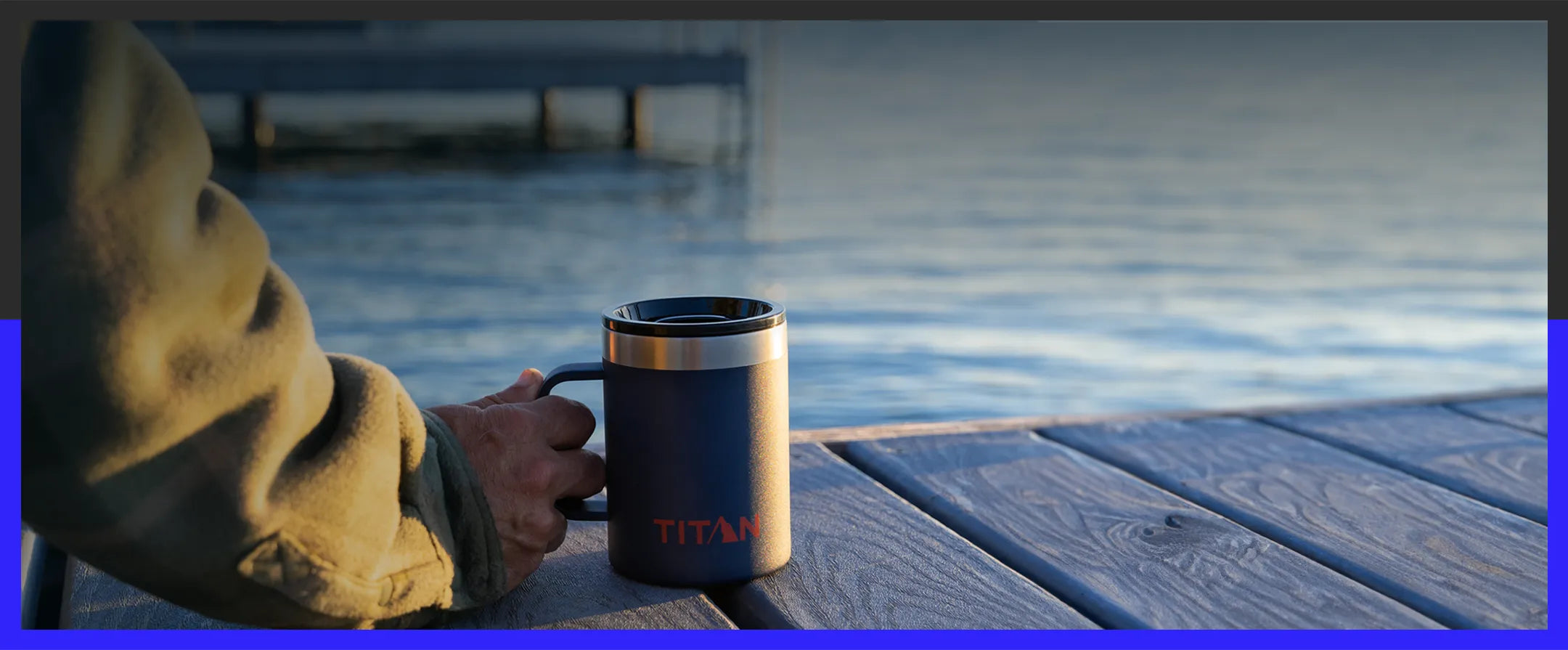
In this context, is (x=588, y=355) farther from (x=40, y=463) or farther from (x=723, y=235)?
(x=40, y=463)

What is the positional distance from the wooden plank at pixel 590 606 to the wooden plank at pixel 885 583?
0.05 metres

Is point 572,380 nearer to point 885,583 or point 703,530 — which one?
point 703,530

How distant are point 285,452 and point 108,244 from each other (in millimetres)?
235

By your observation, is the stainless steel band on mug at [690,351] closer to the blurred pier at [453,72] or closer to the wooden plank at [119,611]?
the wooden plank at [119,611]

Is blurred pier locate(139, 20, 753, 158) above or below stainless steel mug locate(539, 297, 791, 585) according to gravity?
above

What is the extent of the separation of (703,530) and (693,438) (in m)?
0.11

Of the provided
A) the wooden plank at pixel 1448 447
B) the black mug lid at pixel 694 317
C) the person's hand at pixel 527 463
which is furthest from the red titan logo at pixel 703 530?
the wooden plank at pixel 1448 447

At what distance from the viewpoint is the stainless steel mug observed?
1.46 meters

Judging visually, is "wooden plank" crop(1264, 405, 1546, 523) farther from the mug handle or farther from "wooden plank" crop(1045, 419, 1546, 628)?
the mug handle

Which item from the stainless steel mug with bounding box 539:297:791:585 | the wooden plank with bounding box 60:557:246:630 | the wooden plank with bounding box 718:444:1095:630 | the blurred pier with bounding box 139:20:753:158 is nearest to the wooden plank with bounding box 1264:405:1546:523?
the wooden plank with bounding box 718:444:1095:630

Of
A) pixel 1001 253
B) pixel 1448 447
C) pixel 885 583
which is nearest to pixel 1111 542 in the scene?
pixel 885 583

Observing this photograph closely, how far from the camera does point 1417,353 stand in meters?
5.23

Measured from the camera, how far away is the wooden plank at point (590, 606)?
57.6 inches

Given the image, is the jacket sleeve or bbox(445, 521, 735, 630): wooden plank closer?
the jacket sleeve
